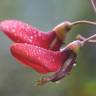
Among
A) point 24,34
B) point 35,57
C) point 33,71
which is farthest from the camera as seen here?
point 33,71

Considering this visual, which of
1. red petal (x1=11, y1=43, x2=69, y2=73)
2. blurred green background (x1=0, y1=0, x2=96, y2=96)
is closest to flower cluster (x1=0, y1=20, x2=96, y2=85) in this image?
red petal (x1=11, y1=43, x2=69, y2=73)

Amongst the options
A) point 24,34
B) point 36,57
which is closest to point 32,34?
point 24,34

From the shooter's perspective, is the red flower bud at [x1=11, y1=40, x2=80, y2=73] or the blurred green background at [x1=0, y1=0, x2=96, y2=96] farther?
the blurred green background at [x1=0, y1=0, x2=96, y2=96]

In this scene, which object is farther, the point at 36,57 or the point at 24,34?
the point at 24,34

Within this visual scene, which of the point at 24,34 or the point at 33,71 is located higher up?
the point at 24,34

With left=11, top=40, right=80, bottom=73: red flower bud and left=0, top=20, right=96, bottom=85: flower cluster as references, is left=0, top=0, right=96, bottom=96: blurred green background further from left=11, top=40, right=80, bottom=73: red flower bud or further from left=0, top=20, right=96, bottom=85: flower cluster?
left=11, top=40, right=80, bottom=73: red flower bud

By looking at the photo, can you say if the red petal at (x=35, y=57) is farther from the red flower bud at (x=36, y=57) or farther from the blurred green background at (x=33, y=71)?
the blurred green background at (x=33, y=71)

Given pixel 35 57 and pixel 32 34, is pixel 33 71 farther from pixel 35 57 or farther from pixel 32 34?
pixel 35 57
